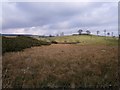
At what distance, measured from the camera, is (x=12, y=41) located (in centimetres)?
2908

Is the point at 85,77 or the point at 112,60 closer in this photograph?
the point at 85,77

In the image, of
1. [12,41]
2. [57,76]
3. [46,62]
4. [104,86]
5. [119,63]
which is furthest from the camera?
[12,41]

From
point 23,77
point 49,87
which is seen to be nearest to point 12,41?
point 23,77

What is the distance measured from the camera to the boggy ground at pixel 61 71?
17209mm

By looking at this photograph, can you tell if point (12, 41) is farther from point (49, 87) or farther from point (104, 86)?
point (104, 86)

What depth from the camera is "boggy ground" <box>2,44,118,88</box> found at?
17209mm

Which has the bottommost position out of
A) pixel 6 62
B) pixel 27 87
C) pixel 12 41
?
pixel 27 87

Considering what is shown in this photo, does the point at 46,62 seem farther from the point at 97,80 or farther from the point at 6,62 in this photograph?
the point at 97,80

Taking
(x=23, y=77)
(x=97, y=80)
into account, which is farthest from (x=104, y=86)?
(x=23, y=77)

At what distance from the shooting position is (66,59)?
2148 centimetres

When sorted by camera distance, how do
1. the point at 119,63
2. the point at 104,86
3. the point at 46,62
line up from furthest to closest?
1. the point at 46,62
2. the point at 119,63
3. the point at 104,86

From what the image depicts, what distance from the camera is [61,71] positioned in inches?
742

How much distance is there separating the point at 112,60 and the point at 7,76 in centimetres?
983

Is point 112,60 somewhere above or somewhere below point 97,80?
above
